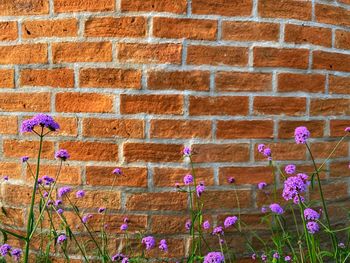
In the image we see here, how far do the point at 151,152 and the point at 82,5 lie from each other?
62cm

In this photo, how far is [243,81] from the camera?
1709mm

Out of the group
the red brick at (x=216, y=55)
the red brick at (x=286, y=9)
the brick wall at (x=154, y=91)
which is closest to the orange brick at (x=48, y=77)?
the brick wall at (x=154, y=91)

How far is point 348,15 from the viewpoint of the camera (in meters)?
1.92

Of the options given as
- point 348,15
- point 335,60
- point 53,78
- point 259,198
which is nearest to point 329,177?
point 259,198

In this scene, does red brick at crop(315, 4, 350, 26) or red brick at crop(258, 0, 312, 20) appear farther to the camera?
red brick at crop(315, 4, 350, 26)

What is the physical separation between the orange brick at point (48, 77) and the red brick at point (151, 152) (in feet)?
1.11

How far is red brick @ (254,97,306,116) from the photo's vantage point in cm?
173

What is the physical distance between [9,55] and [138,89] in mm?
547

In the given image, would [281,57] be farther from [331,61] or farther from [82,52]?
[82,52]

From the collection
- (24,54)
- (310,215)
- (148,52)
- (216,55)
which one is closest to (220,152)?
(216,55)

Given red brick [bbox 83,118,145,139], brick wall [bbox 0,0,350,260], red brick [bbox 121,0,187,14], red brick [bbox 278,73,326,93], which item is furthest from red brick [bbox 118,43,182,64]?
red brick [bbox 278,73,326,93]

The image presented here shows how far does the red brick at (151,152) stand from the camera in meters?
1.67

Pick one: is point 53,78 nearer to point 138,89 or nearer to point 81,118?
point 81,118

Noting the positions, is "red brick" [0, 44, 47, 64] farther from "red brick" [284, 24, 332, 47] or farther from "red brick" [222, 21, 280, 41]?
"red brick" [284, 24, 332, 47]
